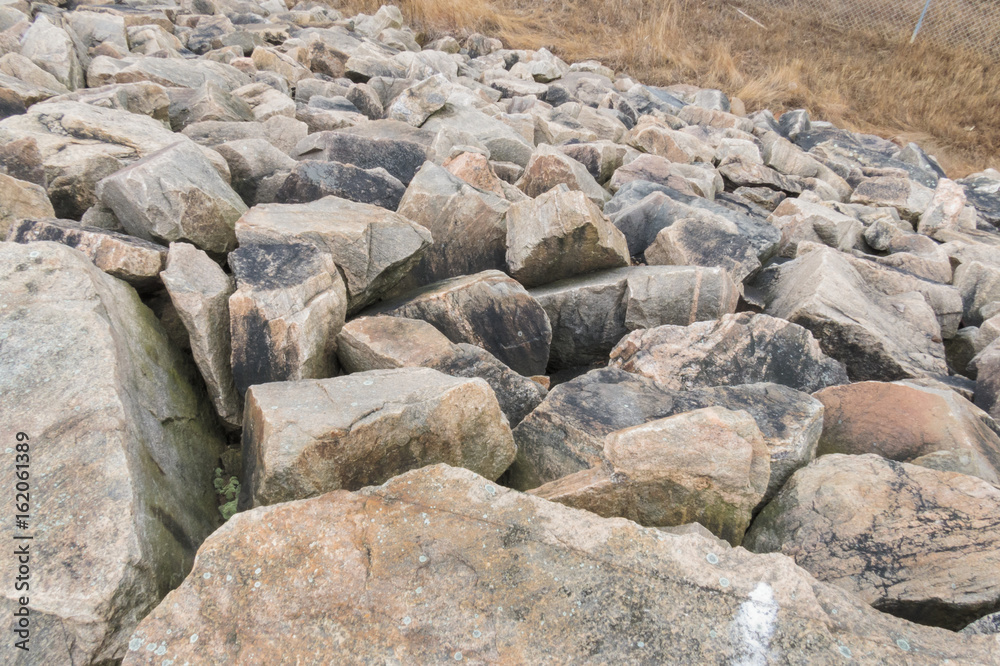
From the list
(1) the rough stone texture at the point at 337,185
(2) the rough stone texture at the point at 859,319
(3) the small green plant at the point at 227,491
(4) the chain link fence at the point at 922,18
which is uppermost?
(4) the chain link fence at the point at 922,18

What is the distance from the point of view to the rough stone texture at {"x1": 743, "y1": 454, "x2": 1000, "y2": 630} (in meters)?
1.76

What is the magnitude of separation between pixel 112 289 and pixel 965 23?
15514 millimetres

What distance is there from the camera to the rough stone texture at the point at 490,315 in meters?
2.87

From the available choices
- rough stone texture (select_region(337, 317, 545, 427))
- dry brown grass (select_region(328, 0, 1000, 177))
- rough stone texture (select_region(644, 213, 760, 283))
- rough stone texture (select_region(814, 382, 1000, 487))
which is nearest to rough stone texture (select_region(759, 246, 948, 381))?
rough stone texture (select_region(644, 213, 760, 283))

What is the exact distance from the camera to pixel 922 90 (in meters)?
11.5

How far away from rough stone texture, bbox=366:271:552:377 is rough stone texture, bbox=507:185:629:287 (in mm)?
278

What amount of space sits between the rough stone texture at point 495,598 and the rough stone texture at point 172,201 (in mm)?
1659

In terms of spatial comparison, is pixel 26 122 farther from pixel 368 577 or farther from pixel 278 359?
pixel 368 577

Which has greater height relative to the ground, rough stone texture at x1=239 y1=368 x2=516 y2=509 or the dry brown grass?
rough stone texture at x1=239 y1=368 x2=516 y2=509

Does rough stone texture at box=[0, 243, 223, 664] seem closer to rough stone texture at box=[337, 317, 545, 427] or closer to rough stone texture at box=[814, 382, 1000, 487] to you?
rough stone texture at box=[337, 317, 545, 427]

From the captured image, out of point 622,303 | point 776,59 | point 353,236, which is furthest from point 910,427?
point 776,59

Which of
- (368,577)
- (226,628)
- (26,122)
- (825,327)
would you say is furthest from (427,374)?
(26,122)

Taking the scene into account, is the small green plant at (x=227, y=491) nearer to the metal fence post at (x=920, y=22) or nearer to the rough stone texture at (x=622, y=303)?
the rough stone texture at (x=622, y=303)

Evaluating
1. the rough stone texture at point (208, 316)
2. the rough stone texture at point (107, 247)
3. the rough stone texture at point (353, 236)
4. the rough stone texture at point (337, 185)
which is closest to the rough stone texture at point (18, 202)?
the rough stone texture at point (107, 247)
